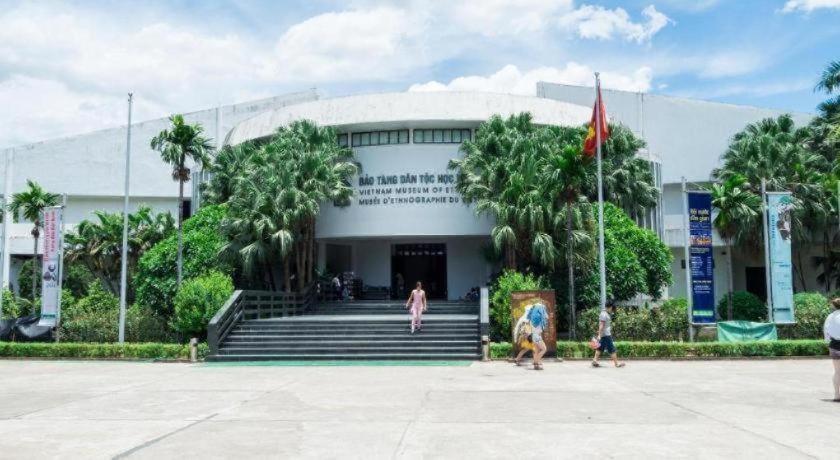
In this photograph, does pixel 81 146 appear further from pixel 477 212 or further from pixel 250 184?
pixel 477 212

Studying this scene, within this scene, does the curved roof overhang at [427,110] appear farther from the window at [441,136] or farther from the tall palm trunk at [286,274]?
the tall palm trunk at [286,274]

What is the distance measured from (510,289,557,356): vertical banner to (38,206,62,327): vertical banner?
569 inches

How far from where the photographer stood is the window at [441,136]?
88.0 ft

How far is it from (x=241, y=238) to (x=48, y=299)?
250 inches

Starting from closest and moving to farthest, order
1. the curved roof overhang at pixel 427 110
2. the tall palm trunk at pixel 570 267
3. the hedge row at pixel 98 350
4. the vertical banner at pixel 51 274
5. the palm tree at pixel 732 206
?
the hedge row at pixel 98 350 → the tall palm trunk at pixel 570 267 → the vertical banner at pixel 51 274 → the curved roof overhang at pixel 427 110 → the palm tree at pixel 732 206

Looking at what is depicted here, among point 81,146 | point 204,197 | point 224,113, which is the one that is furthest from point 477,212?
point 81,146

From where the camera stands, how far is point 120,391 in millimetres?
12289

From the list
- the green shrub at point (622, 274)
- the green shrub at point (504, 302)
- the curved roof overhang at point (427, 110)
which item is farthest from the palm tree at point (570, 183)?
the curved roof overhang at point (427, 110)

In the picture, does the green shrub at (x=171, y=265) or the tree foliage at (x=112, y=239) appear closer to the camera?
the green shrub at (x=171, y=265)

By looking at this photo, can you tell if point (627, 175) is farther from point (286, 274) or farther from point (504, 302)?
point (286, 274)

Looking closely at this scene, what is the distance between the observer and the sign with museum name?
26.3 m

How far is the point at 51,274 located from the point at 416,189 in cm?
1275

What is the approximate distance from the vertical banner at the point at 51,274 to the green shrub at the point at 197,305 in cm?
406

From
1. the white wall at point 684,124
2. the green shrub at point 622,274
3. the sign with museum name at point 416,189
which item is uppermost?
the white wall at point 684,124
